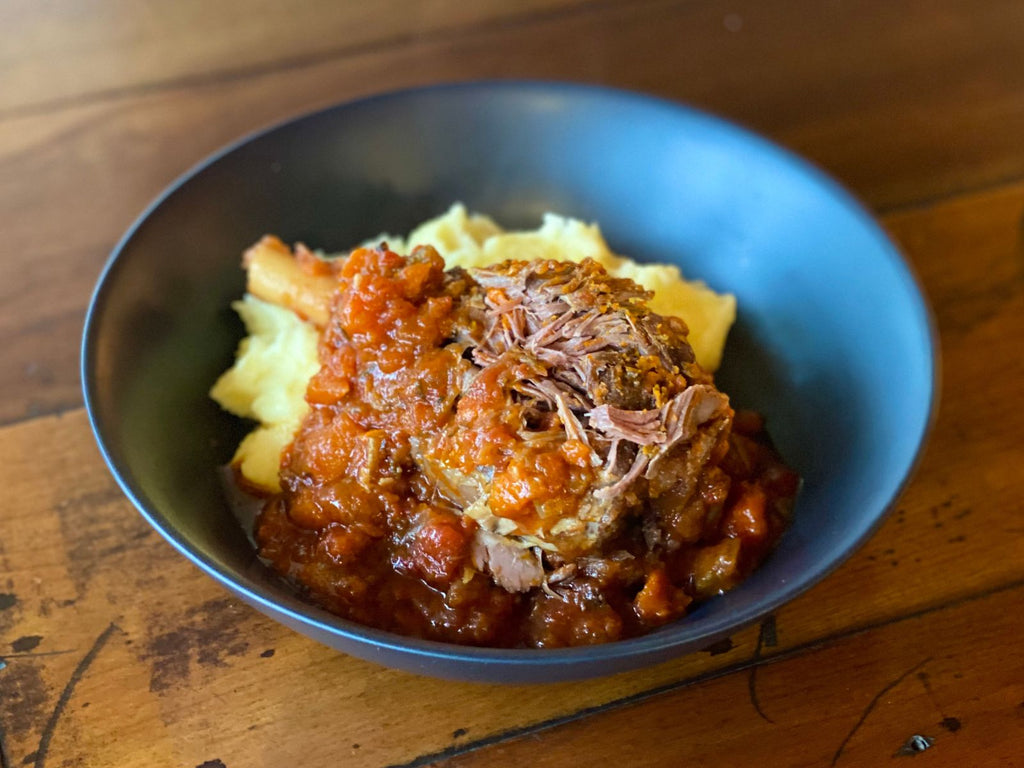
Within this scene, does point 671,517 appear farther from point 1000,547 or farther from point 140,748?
point 140,748

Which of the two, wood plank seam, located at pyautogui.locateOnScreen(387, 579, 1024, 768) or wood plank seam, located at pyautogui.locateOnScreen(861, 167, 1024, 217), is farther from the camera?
wood plank seam, located at pyautogui.locateOnScreen(861, 167, 1024, 217)

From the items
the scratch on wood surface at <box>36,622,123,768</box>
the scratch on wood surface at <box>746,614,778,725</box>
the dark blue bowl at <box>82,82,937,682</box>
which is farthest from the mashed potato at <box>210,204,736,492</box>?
the scratch on wood surface at <box>746,614,778,725</box>

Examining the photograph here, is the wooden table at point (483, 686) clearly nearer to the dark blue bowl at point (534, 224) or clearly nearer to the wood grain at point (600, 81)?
the wood grain at point (600, 81)

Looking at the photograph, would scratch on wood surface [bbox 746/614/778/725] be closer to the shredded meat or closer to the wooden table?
the wooden table

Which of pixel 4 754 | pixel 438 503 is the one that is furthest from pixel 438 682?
pixel 4 754

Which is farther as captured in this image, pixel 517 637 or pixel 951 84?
pixel 951 84

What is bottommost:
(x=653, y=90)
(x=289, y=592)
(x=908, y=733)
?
(x=289, y=592)

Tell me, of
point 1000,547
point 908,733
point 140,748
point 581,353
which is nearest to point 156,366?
point 140,748
